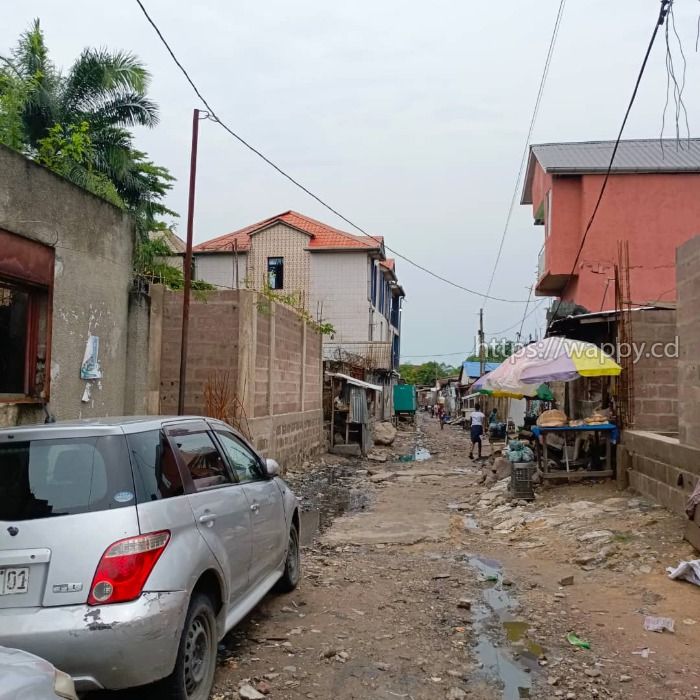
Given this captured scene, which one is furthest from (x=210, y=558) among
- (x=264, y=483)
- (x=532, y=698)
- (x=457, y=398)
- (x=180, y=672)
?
(x=457, y=398)

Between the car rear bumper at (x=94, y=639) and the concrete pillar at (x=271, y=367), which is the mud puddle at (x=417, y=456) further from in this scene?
the car rear bumper at (x=94, y=639)

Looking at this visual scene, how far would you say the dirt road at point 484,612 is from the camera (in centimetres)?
441

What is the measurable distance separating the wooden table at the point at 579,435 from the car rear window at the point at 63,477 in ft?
30.5

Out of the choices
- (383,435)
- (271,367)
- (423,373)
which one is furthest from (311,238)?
(423,373)

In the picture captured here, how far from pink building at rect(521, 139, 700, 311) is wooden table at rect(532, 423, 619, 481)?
8.80 metres

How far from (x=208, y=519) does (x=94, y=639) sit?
39.5 inches

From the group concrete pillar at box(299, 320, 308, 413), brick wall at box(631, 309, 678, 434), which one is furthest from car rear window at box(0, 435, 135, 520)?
concrete pillar at box(299, 320, 308, 413)

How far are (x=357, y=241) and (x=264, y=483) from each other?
26.9 meters

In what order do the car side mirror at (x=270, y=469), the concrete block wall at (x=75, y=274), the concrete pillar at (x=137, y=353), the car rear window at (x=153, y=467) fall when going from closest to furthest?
1. the car rear window at (x=153, y=467)
2. the car side mirror at (x=270, y=469)
3. the concrete block wall at (x=75, y=274)
4. the concrete pillar at (x=137, y=353)

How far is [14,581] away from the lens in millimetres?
3340

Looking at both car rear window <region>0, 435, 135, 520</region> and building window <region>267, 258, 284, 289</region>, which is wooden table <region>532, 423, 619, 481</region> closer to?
car rear window <region>0, 435, 135, 520</region>

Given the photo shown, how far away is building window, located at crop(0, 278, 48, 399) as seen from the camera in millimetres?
7746

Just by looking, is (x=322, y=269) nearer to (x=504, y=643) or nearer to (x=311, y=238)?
(x=311, y=238)

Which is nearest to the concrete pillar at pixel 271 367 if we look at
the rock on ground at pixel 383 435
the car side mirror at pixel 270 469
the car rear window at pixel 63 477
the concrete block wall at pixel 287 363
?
the concrete block wall at pixel 287 363
